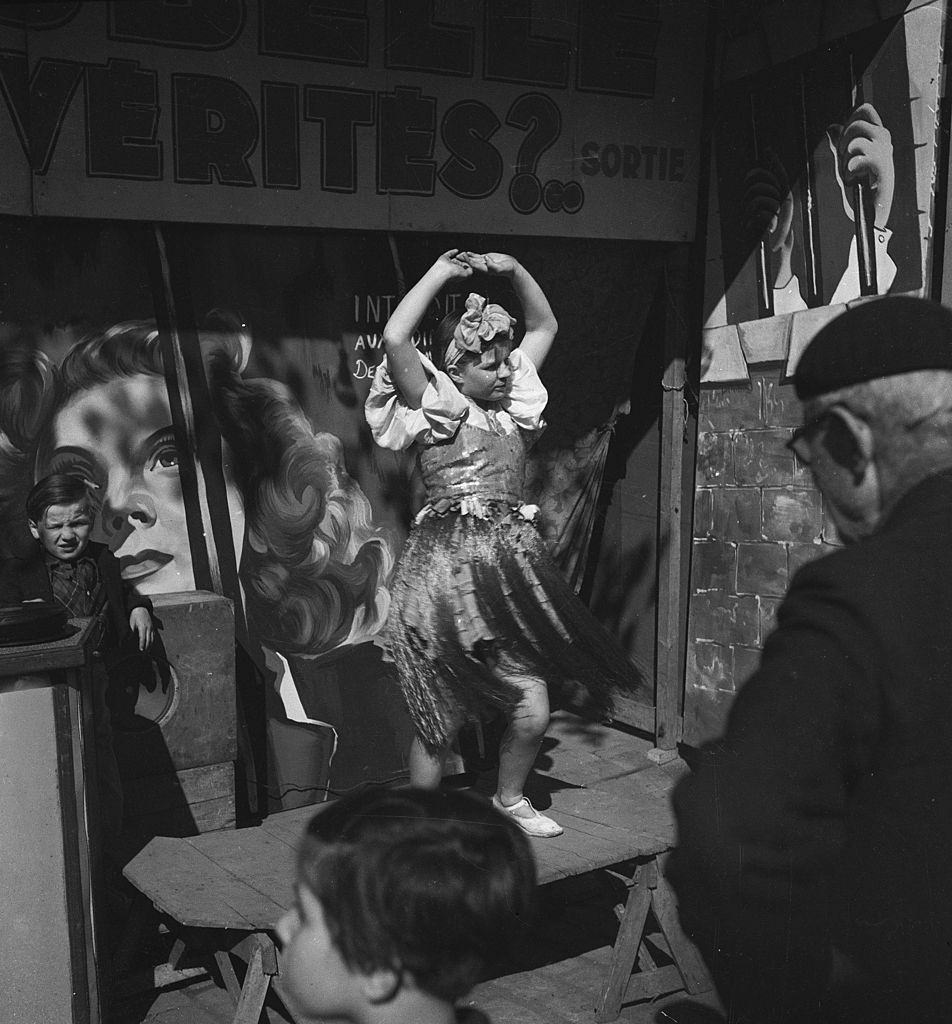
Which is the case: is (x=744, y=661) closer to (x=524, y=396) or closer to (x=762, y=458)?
(x=762, y=458)

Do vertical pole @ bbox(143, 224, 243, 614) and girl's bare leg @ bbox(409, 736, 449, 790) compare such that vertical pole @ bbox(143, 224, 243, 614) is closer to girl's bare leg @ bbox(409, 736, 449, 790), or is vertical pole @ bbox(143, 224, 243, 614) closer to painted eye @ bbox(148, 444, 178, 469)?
painted eye @ bbox(148, 444, 178, 469)

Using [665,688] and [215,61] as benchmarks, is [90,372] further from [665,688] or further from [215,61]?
[665,688]

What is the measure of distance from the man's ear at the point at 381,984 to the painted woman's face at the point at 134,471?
1.75m

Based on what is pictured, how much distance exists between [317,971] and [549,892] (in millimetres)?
1643

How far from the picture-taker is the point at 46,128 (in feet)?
6.97

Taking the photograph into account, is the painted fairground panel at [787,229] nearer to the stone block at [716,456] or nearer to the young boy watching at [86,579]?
the stone block at [716,456]

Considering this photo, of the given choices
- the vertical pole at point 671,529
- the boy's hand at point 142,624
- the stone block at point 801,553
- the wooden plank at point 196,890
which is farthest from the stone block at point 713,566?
the boy's hand at point 142,624

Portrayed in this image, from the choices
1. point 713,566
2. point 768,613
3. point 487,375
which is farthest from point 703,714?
point 487,375

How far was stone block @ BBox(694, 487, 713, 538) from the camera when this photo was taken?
238 centimetres

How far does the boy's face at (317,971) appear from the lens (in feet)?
3.46

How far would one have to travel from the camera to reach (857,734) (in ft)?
2.83

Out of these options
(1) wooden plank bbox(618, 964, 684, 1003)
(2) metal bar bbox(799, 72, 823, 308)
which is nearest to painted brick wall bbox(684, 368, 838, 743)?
(2) metal bar bbox(799, 72, 823, 308)

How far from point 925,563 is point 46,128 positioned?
6.09 feet

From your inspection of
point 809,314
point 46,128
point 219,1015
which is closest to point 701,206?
point 809,314
